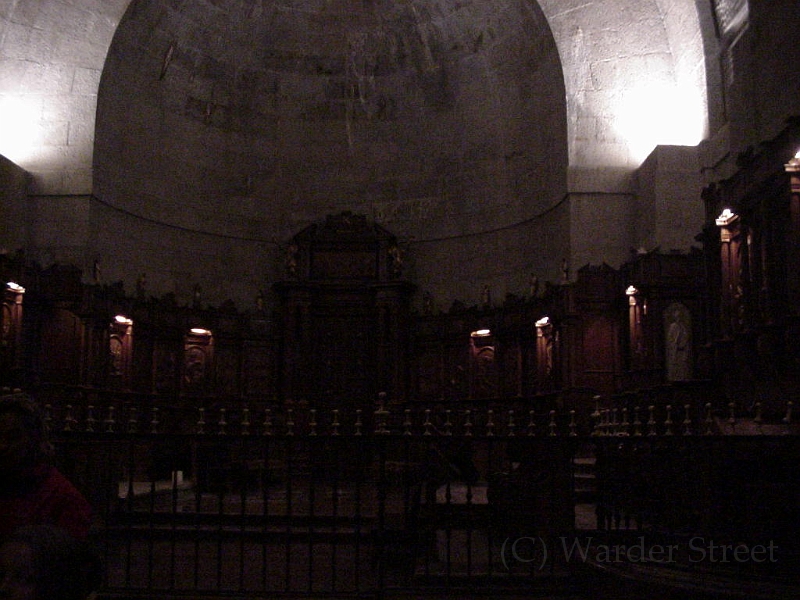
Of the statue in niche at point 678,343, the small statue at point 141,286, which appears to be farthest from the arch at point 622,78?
the small statue at point 141,286

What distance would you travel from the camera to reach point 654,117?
18.0 metres

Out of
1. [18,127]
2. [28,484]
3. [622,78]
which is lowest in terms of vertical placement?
[28,484]

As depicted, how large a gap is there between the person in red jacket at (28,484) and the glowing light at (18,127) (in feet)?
54.6

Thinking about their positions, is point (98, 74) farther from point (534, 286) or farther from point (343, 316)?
point (534, 286)

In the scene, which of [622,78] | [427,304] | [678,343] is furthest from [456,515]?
[622,78]

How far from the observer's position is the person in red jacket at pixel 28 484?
11.2 ft

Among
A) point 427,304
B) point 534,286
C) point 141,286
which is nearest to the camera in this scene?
point 534,286

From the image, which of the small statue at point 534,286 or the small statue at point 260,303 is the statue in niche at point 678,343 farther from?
the small statue at point 260,303

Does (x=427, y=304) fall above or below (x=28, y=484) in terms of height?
above

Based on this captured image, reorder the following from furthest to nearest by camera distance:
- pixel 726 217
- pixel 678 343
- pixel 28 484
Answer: pixel 678 343
pixel 726 217
pixel 28 484

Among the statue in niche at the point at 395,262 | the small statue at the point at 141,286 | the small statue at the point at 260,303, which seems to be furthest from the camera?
the small statue at the point at 260,303

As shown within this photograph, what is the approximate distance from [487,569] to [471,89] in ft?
50.7

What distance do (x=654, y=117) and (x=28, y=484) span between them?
54.6 feet

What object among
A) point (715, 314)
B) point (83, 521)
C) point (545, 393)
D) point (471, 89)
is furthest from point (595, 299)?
point (83, 521)
